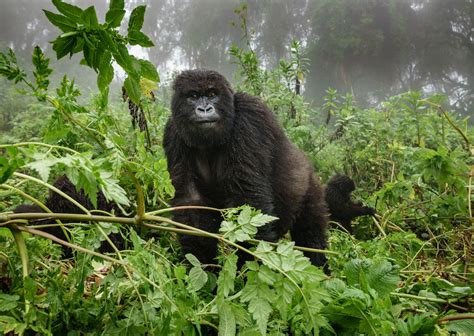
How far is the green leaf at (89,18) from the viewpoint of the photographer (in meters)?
1.02

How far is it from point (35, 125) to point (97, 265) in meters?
5.50

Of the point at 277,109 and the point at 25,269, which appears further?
the point at 277,109

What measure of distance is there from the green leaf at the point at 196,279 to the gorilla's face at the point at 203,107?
1.72 metres

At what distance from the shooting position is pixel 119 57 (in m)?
1.07

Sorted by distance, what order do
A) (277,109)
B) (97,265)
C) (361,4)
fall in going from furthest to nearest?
(361,4) < (277,109) < (97,265)

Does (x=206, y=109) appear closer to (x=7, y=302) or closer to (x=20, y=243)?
(x=20, y=243)

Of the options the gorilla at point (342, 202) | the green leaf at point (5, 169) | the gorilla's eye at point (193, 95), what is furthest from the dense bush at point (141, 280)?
the gorilla at point (342, 202)

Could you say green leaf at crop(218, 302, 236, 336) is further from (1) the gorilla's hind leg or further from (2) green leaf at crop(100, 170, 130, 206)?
(1) the gorilla's hind leg

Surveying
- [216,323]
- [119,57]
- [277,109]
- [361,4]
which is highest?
[361,4]

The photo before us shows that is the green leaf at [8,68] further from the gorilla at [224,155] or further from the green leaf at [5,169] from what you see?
the gorilla at [224,155]

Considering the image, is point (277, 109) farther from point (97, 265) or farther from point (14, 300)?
point (14, 300)

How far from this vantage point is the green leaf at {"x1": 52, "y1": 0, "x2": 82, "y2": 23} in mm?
1004

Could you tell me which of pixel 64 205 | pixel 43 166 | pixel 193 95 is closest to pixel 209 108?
pixel 193 95

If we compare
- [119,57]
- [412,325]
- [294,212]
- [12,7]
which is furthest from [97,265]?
→ [12,7]
